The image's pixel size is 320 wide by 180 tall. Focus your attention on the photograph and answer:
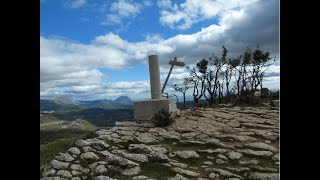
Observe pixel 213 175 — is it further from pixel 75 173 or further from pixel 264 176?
pixel 75 173

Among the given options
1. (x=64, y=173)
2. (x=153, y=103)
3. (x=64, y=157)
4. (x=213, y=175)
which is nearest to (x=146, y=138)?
(x=153, y=103)

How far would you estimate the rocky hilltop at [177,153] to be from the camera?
23.0 feet

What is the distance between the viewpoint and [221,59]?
2600 centimetres

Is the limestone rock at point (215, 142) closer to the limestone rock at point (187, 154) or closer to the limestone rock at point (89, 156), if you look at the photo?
the limestone rock at point (187, 154)

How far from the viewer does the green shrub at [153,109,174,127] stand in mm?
11016

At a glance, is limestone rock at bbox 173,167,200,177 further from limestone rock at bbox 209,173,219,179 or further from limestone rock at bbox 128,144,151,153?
limestone rock at bbox 128,144,151,153

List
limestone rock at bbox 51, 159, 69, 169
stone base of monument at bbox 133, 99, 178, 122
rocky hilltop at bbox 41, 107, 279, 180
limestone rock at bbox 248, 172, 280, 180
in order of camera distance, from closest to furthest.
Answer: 1. limestone rock at bbox 248, 172, 280, 180
2. rocky hilltop at bbox 41, 107, 279, 180
3. limestone rock at bbox 51, 159, 69, 169
4. stone base of monument at bbox 133, 99, 178, 122

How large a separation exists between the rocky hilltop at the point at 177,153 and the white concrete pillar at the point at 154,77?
1.57 m

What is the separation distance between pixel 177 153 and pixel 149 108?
3.48 meters

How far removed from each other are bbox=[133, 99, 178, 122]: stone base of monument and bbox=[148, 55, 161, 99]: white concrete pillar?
82 centimetres

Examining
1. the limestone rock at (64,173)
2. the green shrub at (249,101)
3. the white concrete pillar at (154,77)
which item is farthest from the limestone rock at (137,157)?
the green shrub at (249,101)

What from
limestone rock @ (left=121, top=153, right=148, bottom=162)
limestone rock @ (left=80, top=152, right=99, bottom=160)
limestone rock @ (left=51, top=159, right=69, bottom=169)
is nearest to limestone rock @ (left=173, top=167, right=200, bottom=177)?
limestone rock @ (left=121, top=153, right=148, bottom=162)
